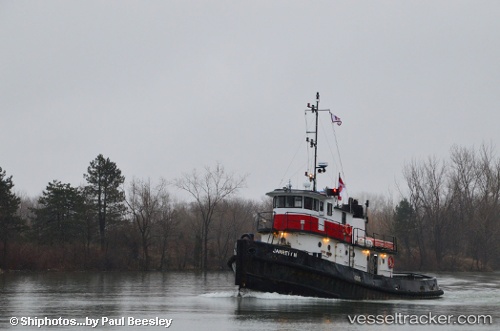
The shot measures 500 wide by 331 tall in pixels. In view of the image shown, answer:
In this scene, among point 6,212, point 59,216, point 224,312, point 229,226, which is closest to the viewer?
point 224,312

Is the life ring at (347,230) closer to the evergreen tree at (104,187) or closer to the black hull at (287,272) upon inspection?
the black hull at (287,272)

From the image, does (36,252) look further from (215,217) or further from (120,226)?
(215,217)

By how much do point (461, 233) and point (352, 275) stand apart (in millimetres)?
62984

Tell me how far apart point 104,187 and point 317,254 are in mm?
49985

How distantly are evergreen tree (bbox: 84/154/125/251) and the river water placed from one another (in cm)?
3863

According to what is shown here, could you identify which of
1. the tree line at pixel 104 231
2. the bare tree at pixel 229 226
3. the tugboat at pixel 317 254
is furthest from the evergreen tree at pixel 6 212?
the tugboat at pixel 317 254

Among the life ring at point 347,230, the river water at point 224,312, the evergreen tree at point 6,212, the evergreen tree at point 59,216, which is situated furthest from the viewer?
the evergreen tree at point 59,216

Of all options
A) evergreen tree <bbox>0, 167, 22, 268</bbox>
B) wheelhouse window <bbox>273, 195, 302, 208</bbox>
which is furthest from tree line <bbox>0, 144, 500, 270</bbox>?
wheelhouse window <bbox>273, 195, 302, 208</bbox>

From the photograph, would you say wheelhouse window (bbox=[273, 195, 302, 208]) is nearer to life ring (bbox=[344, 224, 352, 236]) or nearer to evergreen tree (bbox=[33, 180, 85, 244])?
life ring (bbox=[344, 224, 352, 236])

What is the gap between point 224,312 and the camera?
103ft

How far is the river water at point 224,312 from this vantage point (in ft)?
89.5

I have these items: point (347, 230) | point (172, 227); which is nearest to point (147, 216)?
point (172, 227)

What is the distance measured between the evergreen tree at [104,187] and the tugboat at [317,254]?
46637 millimetres

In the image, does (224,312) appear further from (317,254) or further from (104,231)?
(104,231)
